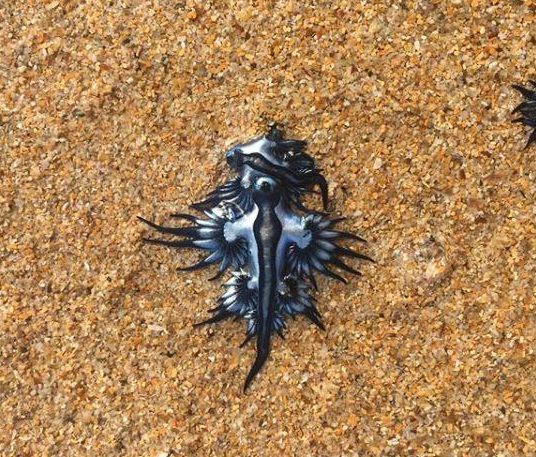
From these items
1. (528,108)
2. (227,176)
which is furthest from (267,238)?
(528,108)

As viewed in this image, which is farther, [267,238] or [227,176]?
[227,176]

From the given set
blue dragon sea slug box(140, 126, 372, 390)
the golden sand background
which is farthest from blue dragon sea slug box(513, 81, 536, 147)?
blue dragon sea slug box(140, 126, 372, 390)

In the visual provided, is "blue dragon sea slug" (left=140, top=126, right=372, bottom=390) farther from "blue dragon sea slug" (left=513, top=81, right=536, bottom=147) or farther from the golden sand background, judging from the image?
"blue dragon sea slug" (left=513, top=81, right=536, bottom=147)

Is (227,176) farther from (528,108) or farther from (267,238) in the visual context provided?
(528,108)

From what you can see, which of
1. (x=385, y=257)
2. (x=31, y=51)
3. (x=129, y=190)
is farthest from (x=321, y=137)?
(x=31, y=51)

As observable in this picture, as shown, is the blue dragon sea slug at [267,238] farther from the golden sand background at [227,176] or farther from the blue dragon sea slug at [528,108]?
the blue dragon sea slug at [528,108]

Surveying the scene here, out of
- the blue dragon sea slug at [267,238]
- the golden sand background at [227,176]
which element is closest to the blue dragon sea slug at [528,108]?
the golden sand background at [227,176]
